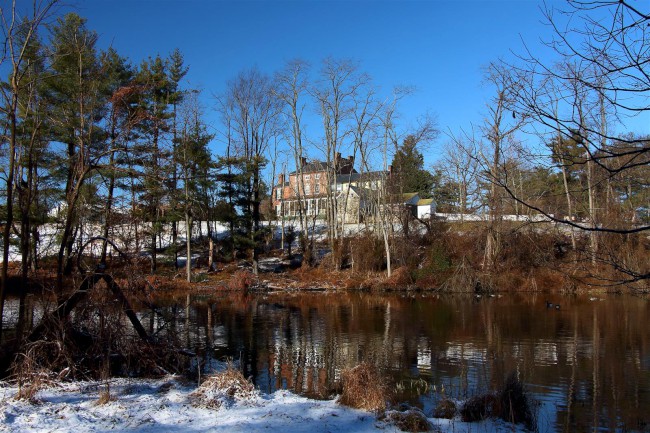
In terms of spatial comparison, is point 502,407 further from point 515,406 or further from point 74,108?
point 74,108

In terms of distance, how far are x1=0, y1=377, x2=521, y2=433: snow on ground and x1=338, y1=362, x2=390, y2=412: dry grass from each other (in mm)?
212

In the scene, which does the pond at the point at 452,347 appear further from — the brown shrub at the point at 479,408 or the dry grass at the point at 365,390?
the dry grass at the point at 365,390

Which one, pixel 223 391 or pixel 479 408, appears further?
pixel 223 391

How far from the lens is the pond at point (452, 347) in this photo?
909 centimetres

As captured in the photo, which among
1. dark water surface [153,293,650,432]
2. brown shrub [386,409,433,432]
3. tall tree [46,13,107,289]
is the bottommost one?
dark water surface [153,293,650,432]

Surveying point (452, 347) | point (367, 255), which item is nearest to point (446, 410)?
point (452, 347)

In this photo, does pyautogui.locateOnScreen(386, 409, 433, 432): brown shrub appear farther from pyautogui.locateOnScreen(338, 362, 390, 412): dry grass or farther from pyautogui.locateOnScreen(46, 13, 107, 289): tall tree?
pyautogui.locateOnScreen(46, 13, 107, 289): tall tree

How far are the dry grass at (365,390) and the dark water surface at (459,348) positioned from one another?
95cm

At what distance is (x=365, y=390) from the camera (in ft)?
23.8

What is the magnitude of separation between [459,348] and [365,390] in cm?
714

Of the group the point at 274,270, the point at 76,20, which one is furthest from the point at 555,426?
the point at 274,270

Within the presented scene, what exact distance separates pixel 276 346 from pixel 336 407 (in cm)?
719

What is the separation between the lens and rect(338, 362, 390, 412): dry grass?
23.3ft

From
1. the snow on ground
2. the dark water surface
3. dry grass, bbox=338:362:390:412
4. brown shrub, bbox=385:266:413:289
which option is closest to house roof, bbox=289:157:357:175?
brown shrub, bbox=385:266:413:289
